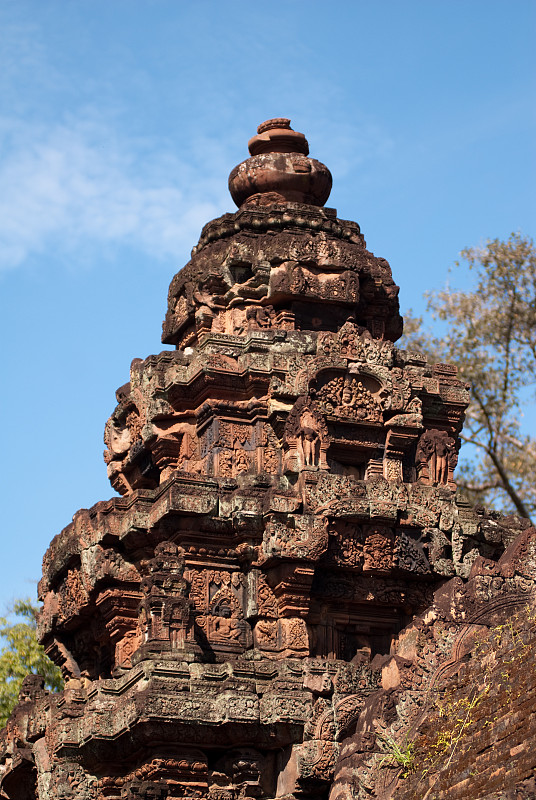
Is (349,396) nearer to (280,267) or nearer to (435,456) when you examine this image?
(435,456)

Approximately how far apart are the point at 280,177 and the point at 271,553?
22.9ft

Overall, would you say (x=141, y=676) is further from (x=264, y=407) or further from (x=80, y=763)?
(x=264, y=407)

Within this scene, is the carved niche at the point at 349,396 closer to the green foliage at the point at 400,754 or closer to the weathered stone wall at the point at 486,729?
the weathered stone wall at the point at 486,729

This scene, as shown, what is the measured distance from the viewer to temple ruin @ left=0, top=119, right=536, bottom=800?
17.4 meters

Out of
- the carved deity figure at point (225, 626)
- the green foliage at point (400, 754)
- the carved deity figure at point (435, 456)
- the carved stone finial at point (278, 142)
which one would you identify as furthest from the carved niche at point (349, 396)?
the green foliage at point (400, 754)

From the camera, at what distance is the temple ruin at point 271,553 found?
1739 centimetres

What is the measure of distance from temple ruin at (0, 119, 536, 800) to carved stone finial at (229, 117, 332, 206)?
0.04m

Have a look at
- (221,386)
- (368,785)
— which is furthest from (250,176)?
(368,785)

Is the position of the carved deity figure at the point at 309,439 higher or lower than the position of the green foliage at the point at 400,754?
higher

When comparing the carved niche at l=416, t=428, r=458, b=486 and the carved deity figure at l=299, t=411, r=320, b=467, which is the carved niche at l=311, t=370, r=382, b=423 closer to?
the carved deity figure at l=299, t=411, r=320, b=467

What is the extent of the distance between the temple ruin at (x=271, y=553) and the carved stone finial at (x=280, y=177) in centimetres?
4

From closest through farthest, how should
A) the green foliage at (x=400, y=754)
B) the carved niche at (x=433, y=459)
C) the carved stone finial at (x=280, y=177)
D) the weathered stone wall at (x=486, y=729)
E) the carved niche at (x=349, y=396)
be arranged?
the weathered stone wall at (x=486, y=729) → the green foliage at (x=400, y=754) → the carved niche at (x=349, y=396) → the carved niche at (x=433, y=459) → the carved stone finial at (x=280, y=177)

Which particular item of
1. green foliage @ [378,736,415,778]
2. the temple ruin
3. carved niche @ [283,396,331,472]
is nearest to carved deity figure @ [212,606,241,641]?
the temple ruin

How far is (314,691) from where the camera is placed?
17953 millimetres
